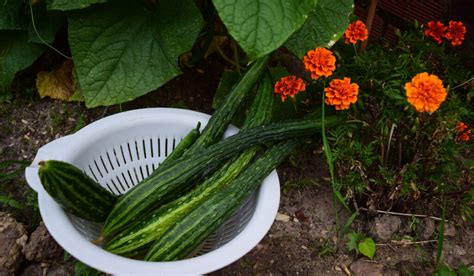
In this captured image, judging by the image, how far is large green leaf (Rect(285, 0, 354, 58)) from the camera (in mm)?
1670

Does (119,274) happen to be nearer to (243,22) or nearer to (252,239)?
(252,239)

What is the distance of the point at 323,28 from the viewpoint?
5.52 feet

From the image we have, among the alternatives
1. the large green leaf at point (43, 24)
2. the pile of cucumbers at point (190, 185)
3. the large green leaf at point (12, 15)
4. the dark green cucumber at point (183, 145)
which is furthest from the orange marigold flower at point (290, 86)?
the large green leaf at point (12, 15)

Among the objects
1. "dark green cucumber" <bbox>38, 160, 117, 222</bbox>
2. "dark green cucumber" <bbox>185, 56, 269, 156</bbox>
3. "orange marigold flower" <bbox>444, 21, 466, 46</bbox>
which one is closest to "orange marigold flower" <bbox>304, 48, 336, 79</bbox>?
"dark green cucumber" <bbox>185, 56, 269, 156</bbox>

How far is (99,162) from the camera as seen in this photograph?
1.67 meters

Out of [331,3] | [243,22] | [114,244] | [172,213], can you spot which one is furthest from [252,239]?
[331,3]

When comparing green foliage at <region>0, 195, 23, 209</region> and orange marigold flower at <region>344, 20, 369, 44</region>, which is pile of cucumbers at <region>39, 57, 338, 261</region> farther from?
green foliage at <region>0, 195, 23, 209</region>

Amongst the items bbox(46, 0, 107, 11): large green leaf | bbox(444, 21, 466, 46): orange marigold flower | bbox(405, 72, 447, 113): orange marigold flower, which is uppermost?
bbox(46, 0, 107, 11): large green leaf

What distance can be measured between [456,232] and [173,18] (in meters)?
1.17

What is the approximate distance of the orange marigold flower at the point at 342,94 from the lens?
5.08 ft

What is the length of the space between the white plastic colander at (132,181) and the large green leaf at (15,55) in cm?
59

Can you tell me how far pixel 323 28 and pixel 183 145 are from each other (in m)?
0.56

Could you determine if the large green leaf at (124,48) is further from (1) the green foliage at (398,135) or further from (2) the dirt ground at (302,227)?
(1) the green foliage at (398,135)

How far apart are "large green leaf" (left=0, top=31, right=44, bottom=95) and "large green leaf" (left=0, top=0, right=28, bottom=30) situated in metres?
0.08
